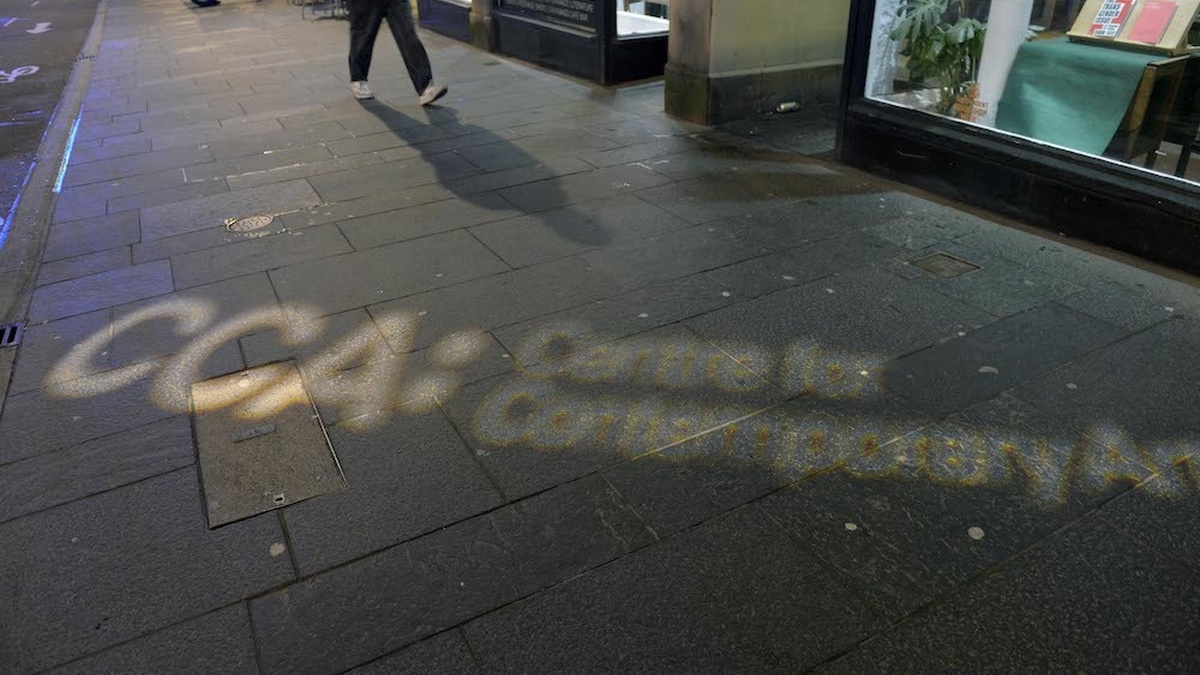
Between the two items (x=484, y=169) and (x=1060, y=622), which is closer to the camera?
(x=1060, y=622)

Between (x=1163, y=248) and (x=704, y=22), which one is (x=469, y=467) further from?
(x=704, y=22)

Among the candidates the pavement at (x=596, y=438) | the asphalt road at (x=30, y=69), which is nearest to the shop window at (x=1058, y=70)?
the pavement at (x=596, y=438)

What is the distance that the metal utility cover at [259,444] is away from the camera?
9.94 feet

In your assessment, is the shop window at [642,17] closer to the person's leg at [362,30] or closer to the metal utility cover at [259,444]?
the person's leg at [362,30]

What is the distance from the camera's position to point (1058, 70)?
5.21 meters

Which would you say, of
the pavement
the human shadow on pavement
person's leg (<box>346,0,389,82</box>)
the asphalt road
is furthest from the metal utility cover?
person's leg (<box>346,0,389,82</box>)

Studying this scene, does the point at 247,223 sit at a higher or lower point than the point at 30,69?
higher

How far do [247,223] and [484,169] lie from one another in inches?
70.2

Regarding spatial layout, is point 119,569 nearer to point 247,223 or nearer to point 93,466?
point 93,466


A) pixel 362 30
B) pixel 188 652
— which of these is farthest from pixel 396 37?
pixel 188 652

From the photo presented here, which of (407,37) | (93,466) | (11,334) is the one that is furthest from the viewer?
(407,37)

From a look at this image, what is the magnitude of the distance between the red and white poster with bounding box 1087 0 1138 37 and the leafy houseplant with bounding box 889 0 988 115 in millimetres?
773

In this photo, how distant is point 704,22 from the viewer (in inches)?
288

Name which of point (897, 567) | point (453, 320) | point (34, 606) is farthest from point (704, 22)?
point (34, 606)
